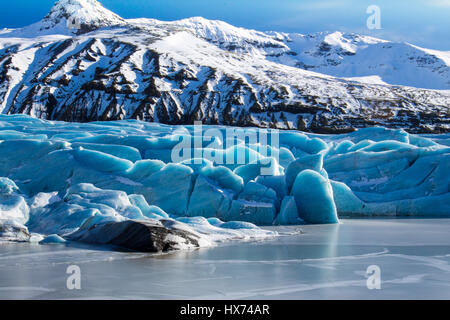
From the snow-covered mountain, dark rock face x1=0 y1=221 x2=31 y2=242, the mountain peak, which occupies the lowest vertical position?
dark rock face x1=0 y1=221 x2=31 y2=242

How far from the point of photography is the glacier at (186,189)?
7633 mm

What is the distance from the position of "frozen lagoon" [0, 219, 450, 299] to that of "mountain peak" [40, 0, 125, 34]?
3896 inches

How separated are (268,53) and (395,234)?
371 ft

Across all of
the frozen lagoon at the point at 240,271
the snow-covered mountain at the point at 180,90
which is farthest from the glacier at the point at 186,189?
the snow-covered mountain at the point at 180,90

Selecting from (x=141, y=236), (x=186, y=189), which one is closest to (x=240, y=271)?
(x=141, y=236)

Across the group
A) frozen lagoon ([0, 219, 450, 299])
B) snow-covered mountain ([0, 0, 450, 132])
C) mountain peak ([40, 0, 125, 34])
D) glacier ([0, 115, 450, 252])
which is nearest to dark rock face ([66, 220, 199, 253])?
glacier ([0, 115, 450, 252])

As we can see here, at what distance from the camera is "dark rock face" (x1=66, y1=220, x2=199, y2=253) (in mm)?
6328

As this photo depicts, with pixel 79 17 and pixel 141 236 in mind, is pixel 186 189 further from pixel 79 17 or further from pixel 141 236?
pixel 79 17

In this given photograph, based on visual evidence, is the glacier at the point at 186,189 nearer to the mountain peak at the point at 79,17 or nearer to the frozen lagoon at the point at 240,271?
the frozen lagoon at the point at 240,271

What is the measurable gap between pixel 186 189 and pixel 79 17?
103 meters

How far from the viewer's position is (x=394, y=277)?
4.67 meters

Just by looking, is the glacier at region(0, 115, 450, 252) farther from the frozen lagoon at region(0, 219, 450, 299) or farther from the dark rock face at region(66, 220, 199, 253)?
the frozen lagoon at region(0, 219, 450, 299)

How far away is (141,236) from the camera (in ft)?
21.1

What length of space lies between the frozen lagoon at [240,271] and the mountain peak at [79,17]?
9895cm
